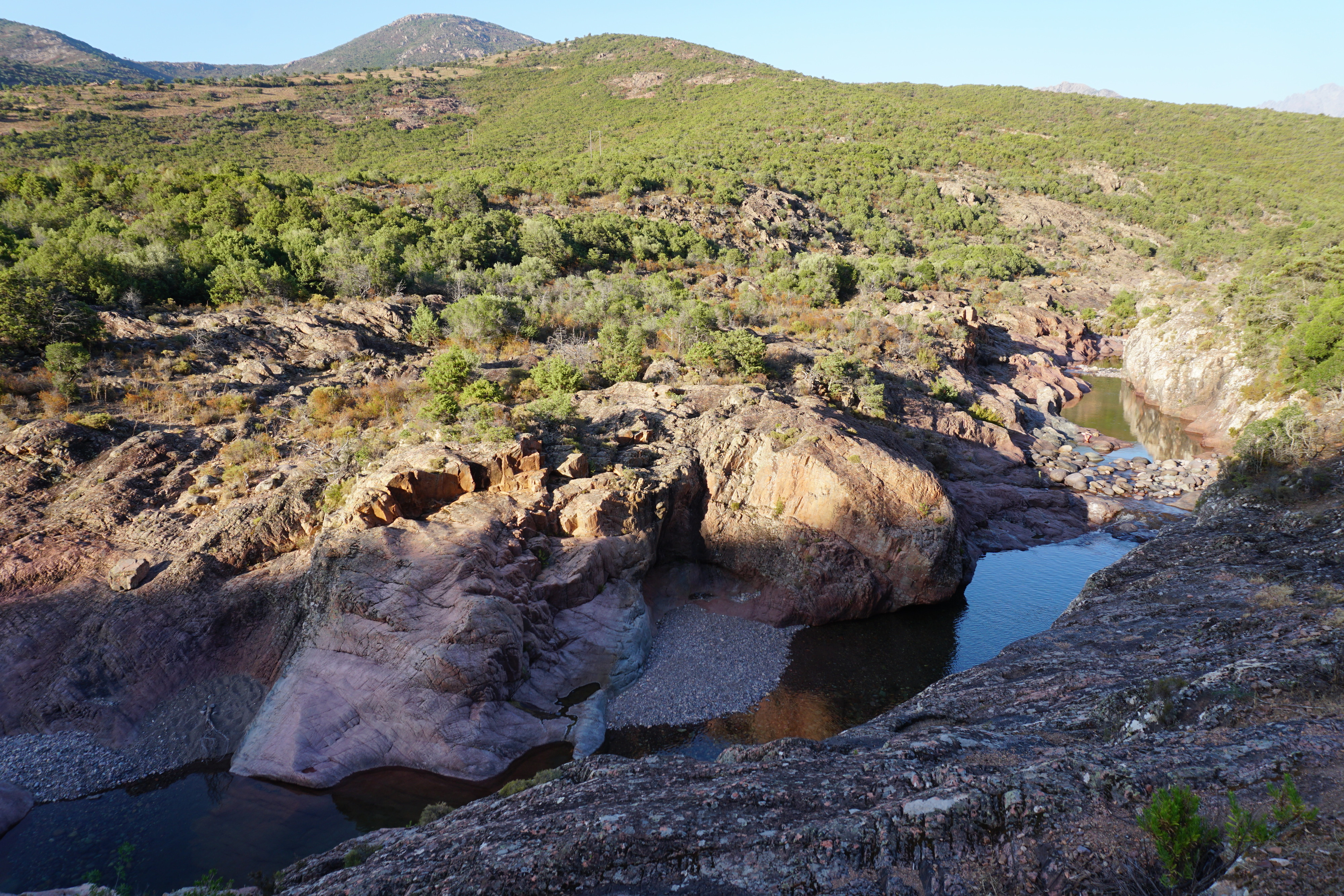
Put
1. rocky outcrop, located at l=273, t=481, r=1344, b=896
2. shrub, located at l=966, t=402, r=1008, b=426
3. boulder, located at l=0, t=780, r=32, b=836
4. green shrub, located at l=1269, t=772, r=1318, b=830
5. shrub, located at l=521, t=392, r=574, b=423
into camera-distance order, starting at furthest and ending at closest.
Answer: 1. shrub, located at l=966, t=402, r=1008, b=426
2. shrub, located at l=521, t=392, r=574, b=423
3. boulder, located at l=0, t=780, r=32, b=836
4. rocky outcrop, located at l=273, t=481, r=1344, b=896
5. green shrub, located at l=1269, t=772, r=1318, b=830

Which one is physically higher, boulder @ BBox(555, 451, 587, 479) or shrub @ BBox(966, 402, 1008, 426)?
shrub @ BBox(966, 402, 1008, 426)

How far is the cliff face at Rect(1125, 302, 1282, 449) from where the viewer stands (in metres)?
36.5

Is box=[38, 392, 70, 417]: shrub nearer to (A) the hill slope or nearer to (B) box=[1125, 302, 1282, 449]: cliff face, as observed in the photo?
(B) box=[1125, 302, 1282, 449]: cliff face

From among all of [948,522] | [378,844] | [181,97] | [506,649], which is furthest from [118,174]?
[181,97]

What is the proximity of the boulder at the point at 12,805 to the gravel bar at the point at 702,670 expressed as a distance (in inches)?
472

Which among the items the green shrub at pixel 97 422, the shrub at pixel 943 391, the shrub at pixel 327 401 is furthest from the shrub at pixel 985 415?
the green shrub at pixel 97 422

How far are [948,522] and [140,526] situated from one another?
24118 millimetres

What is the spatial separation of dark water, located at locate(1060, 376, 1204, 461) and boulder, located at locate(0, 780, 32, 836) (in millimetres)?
45618

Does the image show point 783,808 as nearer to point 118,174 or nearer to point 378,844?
point 378,844

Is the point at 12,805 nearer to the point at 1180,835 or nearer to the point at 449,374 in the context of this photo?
the point at 449,374

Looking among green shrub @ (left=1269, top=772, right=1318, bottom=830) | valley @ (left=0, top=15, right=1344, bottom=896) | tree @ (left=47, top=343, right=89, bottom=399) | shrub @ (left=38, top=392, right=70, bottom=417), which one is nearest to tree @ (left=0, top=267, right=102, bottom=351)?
valley @ (left=0, top=15, right=1344, bottom=896)

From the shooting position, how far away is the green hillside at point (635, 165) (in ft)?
118

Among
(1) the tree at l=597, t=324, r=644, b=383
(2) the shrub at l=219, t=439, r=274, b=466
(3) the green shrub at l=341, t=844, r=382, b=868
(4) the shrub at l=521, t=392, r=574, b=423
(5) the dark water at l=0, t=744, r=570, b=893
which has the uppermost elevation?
(1) the tree at l=597, t=324, r=644, b=383

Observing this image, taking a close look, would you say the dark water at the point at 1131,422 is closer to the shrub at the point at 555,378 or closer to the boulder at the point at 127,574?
the shrub at the point at 555,378
